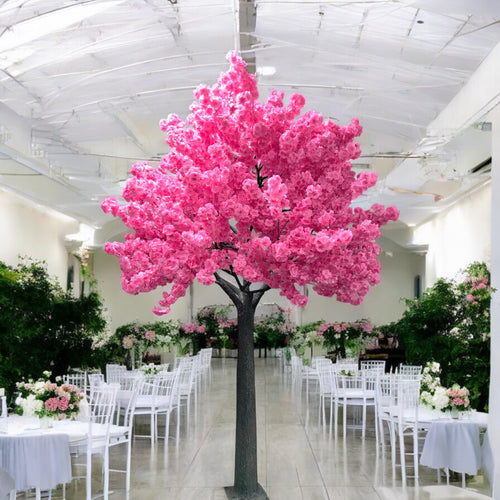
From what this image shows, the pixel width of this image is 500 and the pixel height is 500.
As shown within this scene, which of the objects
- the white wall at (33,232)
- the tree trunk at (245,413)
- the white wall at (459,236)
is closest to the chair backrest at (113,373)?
the white wall at (33,232)

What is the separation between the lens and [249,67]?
881 centimetres

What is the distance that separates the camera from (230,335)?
978 inches

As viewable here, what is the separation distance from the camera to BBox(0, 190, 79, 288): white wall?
1380cm

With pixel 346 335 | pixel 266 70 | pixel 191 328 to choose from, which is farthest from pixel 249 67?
pixel 191 328

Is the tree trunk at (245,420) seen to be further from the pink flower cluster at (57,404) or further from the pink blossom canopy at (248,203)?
the pink flower cluster at (57,404)

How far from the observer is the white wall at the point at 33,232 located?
1380 centimetres

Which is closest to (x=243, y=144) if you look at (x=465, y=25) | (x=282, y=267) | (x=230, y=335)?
(x=282, y=267)

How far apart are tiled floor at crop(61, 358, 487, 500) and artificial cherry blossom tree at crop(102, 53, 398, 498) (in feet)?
7.10

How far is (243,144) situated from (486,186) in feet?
26.6

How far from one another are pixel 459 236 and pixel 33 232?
27.9ft

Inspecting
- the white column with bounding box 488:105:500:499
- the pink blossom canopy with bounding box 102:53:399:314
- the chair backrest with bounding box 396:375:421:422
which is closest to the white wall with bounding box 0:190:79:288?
the chair backrest with bounding box 396:375:421:422

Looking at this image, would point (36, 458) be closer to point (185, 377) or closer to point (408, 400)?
point (408, 400)

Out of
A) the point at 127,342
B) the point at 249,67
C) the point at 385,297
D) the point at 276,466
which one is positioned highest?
the point at 249,67

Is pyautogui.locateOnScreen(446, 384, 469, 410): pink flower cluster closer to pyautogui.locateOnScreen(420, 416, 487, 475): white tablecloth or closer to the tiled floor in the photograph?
pyautogui.locateOnScreen(420, 416, 487, 475): white tablecloth
